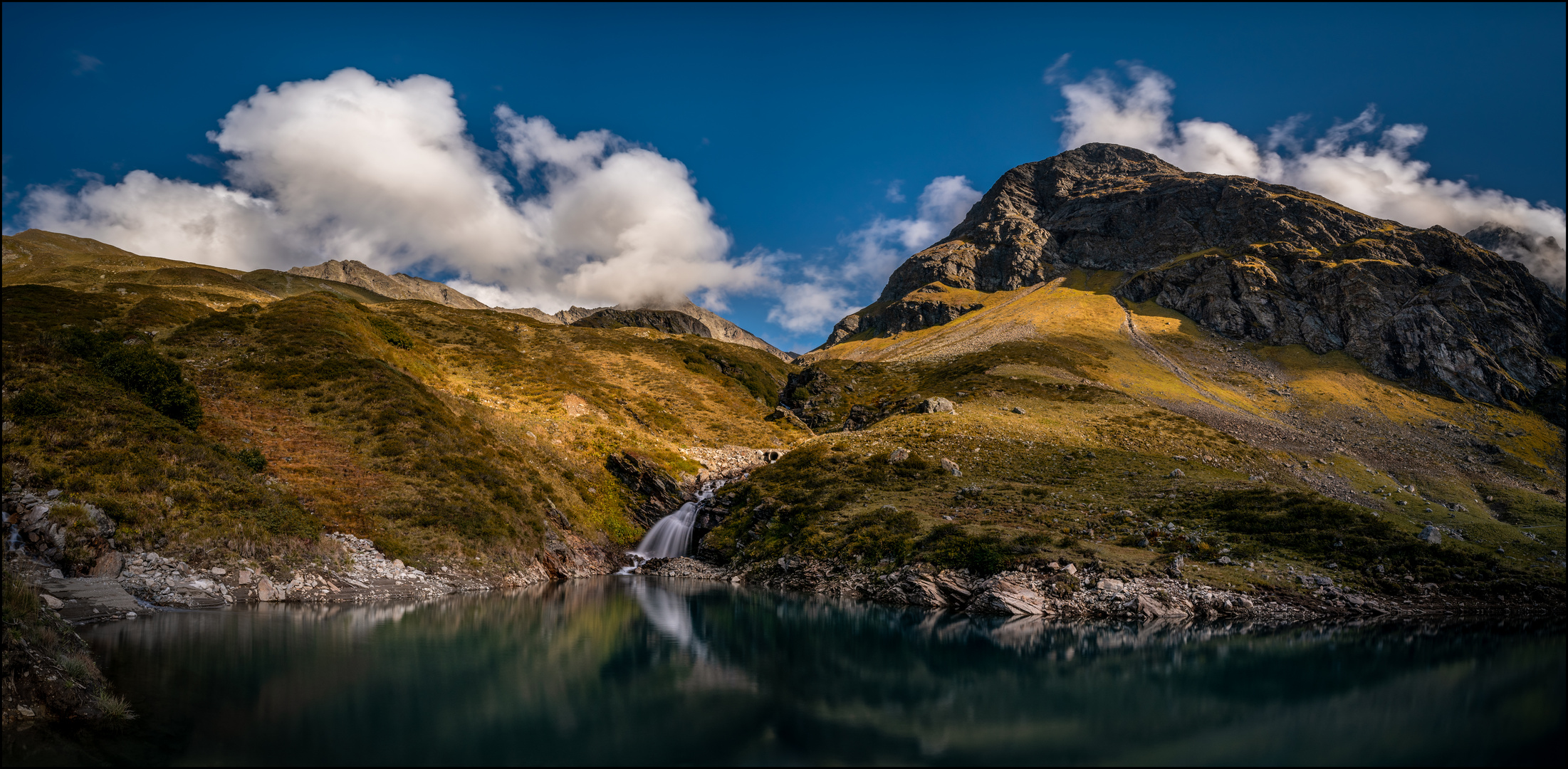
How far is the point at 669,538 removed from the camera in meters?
53.8

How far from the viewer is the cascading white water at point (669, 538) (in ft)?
172

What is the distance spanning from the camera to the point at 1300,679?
20109mm

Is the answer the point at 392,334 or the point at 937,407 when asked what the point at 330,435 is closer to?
the point at 392,334

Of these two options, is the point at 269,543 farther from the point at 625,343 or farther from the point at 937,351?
the point at 937,351

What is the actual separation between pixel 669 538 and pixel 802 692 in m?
37.0

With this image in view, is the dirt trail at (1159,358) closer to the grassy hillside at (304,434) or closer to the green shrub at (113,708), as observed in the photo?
the grassy hillside at (304,434)

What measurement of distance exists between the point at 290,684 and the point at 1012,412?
67.0 metres

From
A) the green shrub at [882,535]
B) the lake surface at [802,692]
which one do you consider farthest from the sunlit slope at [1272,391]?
the lake surface at [802,692]

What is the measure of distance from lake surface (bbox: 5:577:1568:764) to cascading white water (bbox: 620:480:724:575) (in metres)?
23.2

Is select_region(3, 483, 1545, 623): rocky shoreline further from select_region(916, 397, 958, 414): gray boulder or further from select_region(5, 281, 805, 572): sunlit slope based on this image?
select_region(916, 397, 958, 414): gray boulder

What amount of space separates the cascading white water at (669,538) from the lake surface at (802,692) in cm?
2315

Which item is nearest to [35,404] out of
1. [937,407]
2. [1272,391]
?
[937,407]

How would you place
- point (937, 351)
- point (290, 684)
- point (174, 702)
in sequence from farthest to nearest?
point (937, 351), point (290, 684), point (174, 702)

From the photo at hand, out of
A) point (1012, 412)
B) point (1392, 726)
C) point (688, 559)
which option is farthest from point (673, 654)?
point (1012, 412)
